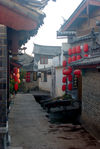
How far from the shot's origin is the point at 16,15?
14.5 ft

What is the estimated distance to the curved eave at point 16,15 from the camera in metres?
4.32

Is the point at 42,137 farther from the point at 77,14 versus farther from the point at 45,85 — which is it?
the point at 45,85

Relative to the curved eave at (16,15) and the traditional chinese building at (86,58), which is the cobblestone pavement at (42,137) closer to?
the traditional chinese building at (86,58)

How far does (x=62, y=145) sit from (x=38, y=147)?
904 mm

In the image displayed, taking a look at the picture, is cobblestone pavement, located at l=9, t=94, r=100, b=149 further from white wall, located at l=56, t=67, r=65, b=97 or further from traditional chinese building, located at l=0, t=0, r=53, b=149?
white wall, located at l=56, t=67, r=65, b=97

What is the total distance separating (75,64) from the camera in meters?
10.8

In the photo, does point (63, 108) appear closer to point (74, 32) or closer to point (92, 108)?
point (92, 108)

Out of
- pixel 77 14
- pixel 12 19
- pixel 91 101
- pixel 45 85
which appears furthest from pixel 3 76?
pixel 45 85

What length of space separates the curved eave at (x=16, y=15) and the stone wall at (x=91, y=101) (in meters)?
5.95

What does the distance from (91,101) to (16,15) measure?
24.0ft

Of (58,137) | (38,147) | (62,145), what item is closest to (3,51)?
(38,147)

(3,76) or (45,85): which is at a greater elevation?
(3,76)

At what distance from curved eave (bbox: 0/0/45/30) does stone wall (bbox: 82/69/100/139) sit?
234 inches

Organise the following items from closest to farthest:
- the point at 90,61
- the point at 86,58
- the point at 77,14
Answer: the point at 90,61 → the point at 86,58 → the point at 77,14
